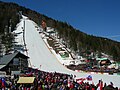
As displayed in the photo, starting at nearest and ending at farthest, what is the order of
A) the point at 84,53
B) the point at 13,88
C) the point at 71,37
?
the point at 13,88
the point at 84,53
the point at 71,37

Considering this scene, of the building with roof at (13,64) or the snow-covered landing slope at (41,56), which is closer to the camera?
the building with roof at (13,64)

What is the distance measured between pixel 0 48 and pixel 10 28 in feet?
122

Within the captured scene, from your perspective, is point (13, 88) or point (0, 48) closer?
point (13, 88)

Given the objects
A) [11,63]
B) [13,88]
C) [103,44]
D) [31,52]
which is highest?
[103,44]

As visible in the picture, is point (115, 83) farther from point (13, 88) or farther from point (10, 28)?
point (10, 28)

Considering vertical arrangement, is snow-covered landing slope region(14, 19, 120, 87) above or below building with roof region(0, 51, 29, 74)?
above

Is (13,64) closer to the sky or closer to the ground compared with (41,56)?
closer to the ground

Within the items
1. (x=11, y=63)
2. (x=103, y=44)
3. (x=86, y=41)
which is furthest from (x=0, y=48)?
(x=103, y=44)

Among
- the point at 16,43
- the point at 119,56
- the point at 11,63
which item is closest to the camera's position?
the point at 11,63

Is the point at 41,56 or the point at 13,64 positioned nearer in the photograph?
the point at 13,64

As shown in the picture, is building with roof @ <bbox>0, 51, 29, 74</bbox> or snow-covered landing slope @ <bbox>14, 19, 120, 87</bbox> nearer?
building with roof @ <bbox>0, 51, 29, 74</bbox>

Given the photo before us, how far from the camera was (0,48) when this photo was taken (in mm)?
76188

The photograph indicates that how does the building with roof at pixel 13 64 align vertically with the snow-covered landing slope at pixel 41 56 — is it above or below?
below

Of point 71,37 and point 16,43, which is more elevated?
point 71,37
